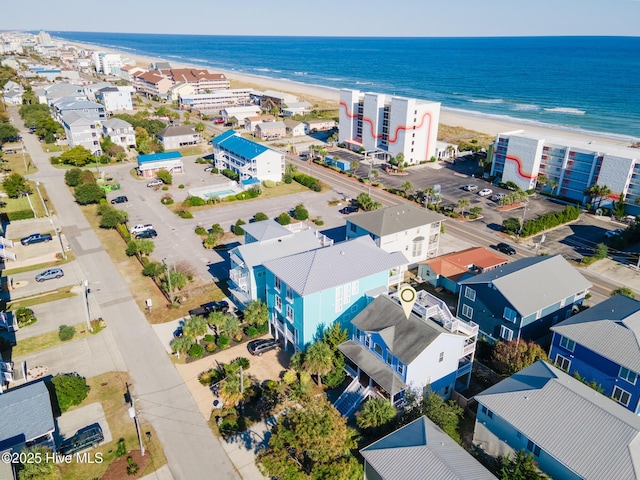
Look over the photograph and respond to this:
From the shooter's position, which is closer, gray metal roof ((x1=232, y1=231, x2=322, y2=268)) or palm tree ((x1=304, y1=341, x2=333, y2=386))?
palm tree ((x1=304, y1=341, x2=333, y2=386))

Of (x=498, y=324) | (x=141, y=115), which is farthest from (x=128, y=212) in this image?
(x=141, y=115)

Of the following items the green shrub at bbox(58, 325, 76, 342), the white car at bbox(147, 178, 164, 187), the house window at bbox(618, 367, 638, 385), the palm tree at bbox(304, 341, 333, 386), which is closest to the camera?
the house window at bbox(618, 367, 638, 385)

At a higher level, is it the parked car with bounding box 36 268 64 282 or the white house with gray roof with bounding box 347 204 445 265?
the white house with gray roof with bounding box 347 204 445 265

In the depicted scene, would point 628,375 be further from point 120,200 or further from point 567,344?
point 120,200

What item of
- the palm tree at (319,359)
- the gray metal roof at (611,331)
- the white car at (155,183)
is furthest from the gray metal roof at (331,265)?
the white car at (155,183)

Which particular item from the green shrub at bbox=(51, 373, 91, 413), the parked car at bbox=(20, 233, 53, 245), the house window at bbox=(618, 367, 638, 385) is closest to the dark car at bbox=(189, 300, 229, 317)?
the green shrub at bbox=(51, 373, 91, 413)

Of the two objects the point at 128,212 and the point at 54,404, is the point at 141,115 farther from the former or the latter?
the point at 54,404

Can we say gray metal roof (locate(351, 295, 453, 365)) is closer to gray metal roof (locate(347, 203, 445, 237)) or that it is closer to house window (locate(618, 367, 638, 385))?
house window (locate(618, 367, 638, 385))
